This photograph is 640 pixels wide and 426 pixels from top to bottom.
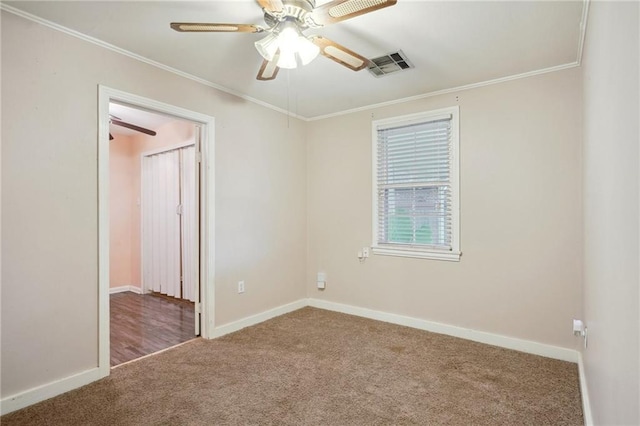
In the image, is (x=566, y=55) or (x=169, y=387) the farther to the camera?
(x=566, y=55)


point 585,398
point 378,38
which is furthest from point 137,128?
point 585,398

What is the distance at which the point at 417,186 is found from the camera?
341cm

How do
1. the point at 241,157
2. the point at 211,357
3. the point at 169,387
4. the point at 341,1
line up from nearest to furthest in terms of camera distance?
the point at 341,1 < the point at 169,387 < the point at 211,357 < the point at 241,157

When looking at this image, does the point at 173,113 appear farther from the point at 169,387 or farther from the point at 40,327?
the point at 169,387

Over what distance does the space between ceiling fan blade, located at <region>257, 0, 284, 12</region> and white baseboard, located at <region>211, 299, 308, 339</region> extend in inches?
106

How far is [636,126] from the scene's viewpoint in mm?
841

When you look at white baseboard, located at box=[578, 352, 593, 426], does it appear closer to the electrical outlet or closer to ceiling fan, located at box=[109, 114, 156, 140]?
the electrical outlet

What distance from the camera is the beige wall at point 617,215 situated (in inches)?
34.2

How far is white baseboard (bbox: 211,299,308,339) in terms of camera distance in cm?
318

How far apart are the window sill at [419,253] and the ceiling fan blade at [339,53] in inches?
77.4

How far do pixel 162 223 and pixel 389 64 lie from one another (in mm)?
3888

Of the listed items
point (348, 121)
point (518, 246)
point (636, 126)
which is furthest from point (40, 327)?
point (518, 246)

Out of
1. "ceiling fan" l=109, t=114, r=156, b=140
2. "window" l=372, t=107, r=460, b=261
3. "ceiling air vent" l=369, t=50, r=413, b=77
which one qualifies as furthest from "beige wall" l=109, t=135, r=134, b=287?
"ceiling air vent" l=369, t=50, r=413, b=77

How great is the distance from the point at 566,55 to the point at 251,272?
335 centimetres
